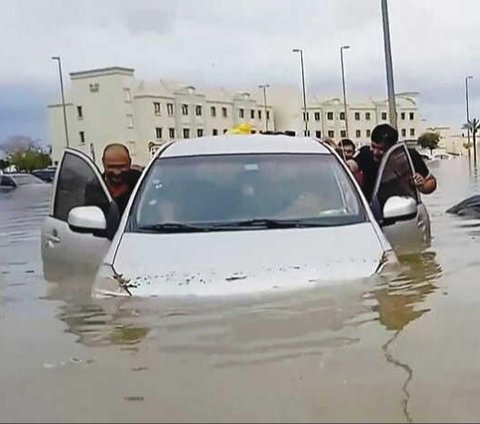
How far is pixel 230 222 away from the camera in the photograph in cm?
554

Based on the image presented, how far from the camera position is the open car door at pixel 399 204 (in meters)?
6.12

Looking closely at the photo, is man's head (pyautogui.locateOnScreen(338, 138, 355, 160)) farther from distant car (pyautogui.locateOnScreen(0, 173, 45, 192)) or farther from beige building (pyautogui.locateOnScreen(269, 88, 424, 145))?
beige building (pyautogui.locateOnScreen(269, 88, 424, 145))

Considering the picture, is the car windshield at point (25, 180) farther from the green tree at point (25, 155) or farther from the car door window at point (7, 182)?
the green tree at point (25, 155)

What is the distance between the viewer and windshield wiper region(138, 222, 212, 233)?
5.43 m

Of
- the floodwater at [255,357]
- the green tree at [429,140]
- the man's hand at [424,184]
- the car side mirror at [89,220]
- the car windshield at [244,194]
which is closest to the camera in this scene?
the floodwater at [255,357]

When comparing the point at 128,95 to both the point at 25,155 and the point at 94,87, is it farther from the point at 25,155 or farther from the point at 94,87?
the point at 25,155

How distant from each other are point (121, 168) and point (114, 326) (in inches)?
100

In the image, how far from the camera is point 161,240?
209 inches

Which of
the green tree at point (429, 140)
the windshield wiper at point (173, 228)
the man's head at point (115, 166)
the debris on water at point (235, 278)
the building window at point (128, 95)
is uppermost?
the building window at point (128, 95)

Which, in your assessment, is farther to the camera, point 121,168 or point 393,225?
point 121,168

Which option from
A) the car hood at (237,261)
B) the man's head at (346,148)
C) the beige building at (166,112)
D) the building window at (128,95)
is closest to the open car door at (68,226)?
the car hood at (237,261)

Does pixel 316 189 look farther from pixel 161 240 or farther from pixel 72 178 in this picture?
pixel 72 178

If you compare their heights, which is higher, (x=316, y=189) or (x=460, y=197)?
(x=316, y=189)

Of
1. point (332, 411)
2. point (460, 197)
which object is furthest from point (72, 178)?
point (460, 197)
